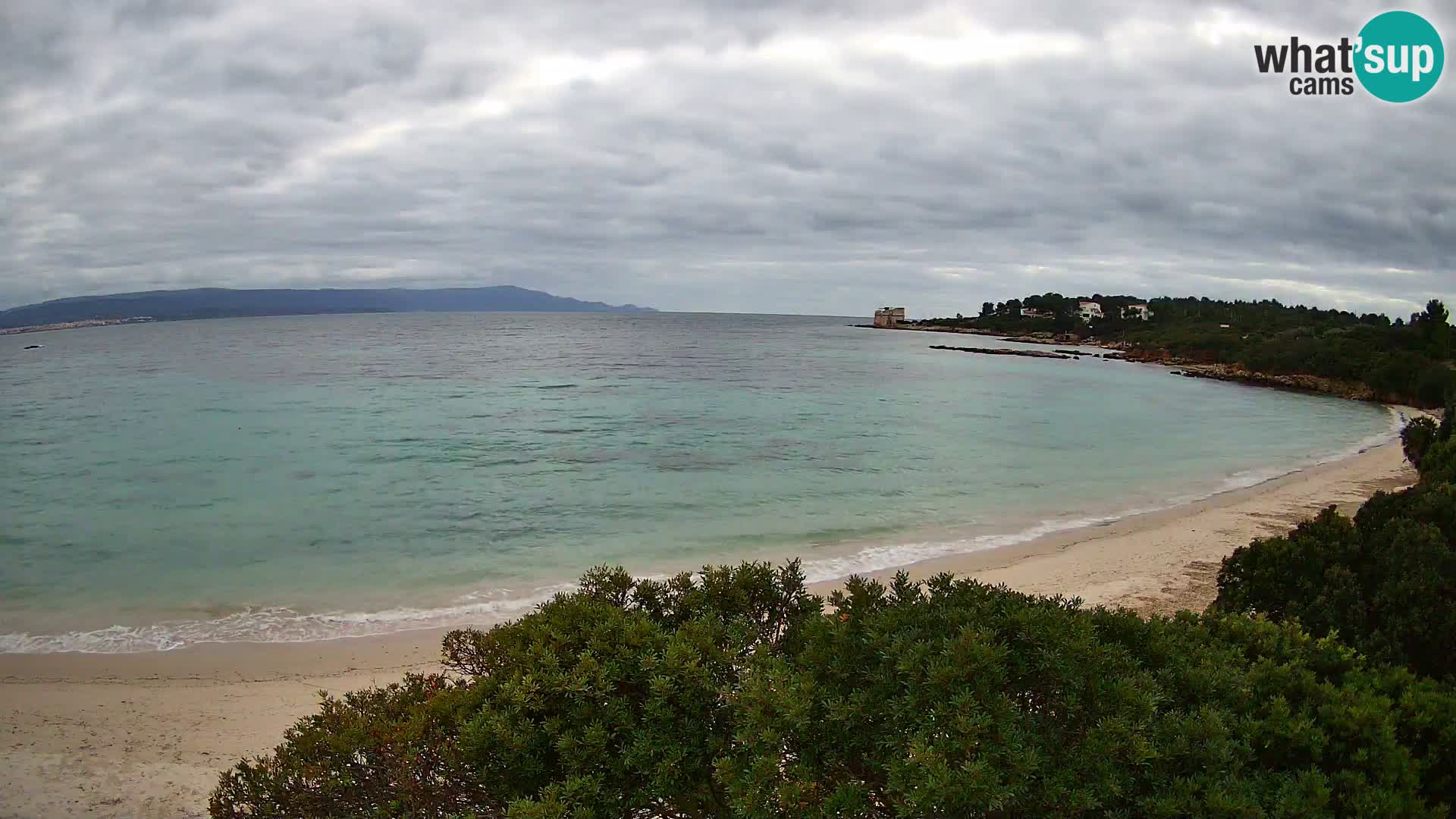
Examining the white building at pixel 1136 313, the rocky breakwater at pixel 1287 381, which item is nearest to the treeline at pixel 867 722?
the rocky breakwater at pixel 1287 381

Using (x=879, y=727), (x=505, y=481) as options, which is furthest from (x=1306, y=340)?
(x=879, y=727)

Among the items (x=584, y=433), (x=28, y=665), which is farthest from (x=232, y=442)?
(x=28, y=665)

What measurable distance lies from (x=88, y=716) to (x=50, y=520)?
11.8 metres

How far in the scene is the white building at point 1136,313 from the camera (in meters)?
137

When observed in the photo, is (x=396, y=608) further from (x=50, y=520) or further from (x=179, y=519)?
(x=50, y=520)

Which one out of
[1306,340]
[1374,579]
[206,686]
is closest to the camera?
[1374,579]

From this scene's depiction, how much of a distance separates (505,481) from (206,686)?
12.0 m

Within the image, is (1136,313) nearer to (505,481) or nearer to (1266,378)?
(1266,378)

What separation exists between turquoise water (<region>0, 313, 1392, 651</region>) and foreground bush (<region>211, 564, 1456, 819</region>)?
7918 mm

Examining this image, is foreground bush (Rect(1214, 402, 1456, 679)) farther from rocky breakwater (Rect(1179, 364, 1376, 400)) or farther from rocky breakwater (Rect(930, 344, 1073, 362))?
rocky breakwater (Rect(930, 344, 1073, 362))

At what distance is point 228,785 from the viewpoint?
3.89m

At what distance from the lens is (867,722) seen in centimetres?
337

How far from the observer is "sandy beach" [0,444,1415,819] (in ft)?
21.9

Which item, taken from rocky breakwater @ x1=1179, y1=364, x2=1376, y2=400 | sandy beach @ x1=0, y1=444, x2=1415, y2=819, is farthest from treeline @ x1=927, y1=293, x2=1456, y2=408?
sandy beach @ x1=0, y1=444, x2=1415, y2=819
